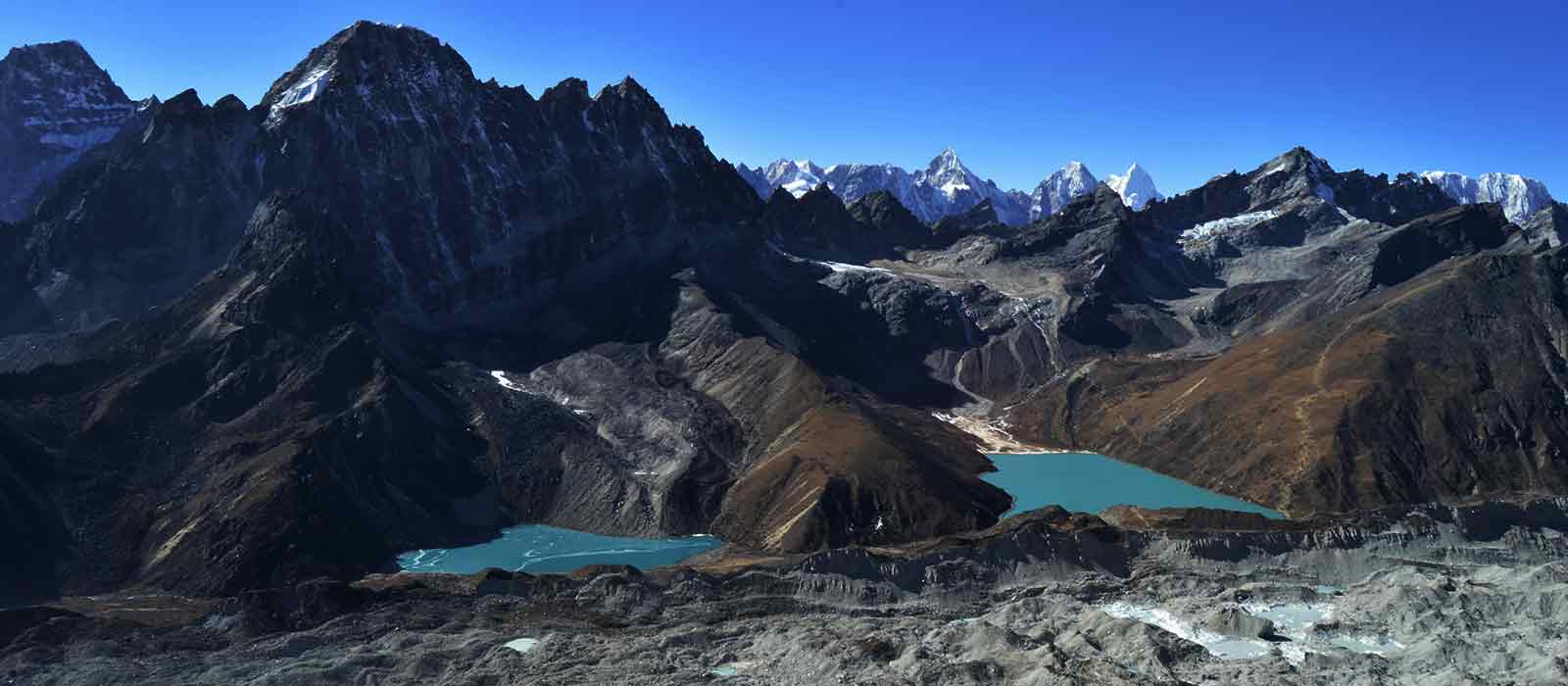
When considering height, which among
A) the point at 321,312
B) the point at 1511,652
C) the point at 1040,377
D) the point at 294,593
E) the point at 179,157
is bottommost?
the point at 1511,652

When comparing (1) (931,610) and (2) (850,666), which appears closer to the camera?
(2) (850,666)

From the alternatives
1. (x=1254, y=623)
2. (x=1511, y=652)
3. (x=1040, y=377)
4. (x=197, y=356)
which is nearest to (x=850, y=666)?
(x=1254, y=623)

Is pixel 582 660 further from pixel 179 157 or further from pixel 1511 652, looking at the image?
pixel 179 157

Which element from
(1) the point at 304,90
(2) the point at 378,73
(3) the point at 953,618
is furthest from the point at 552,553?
(1) the point at 304,90

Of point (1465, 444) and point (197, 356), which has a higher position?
point (197, 356)

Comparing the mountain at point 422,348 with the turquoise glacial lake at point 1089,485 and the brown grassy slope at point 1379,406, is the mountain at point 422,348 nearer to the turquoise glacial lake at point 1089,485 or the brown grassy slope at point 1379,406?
the turquoise glacial lake at point 1089,485

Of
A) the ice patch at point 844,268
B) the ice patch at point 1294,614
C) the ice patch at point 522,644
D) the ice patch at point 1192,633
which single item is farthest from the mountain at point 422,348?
the ice patch at point 1294,614

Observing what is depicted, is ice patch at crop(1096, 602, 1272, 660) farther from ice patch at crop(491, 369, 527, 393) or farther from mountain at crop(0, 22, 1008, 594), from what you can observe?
ice patch at crop(491, 369, 527, 393)
